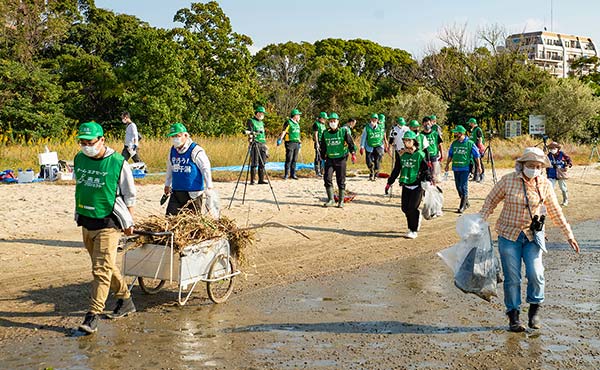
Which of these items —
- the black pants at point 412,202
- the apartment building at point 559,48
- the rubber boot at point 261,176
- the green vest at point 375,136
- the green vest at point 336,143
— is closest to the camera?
the black pants at point 412,202

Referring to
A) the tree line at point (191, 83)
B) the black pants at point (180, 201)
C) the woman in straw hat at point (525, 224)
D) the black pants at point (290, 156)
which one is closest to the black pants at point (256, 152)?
the black pants at point (290, 156)

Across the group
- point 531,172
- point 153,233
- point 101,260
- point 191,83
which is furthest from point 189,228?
point 191,83

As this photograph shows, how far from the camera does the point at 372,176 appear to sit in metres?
20.8

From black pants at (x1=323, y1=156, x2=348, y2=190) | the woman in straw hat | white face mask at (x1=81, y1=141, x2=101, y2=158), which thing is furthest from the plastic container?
the woman in straw hat

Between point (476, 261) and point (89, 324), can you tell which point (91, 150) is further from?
point (476, 261)

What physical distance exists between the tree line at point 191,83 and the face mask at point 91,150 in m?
23.7

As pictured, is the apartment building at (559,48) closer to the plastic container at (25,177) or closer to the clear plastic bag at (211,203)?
the plastic container at (25,177)

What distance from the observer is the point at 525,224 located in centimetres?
675

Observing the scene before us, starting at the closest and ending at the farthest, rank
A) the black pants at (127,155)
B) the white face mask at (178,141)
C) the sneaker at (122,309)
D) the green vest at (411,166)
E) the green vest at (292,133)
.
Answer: the sneaker at (122,309) < the white face mask at (178,141) < the green vest at (411,166) < the green vest at (292,133) < the black pants at (127,155)

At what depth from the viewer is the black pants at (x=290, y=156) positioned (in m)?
19.5

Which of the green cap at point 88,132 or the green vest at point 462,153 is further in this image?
the green vest at point 462,153

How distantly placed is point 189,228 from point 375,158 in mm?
13869

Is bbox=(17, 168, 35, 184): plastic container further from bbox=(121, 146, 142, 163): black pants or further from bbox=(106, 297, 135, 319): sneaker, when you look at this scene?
bbox=(106, 297, 135, 319): sneaker

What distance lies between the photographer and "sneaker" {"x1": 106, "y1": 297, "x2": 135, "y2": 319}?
23.5ft
